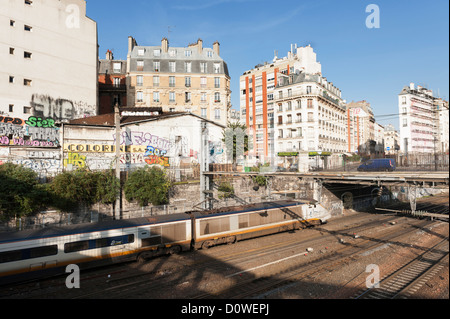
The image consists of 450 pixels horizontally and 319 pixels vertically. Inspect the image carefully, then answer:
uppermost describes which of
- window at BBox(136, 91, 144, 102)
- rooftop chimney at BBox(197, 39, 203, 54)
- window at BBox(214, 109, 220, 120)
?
rooftop chimney at BBox(197, 39, 203, 54)

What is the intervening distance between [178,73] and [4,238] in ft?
143

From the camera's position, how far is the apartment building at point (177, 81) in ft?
166

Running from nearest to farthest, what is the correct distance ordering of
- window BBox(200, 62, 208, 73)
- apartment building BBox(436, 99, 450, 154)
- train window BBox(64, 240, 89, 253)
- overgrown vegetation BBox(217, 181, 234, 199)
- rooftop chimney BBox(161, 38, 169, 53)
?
train window BBox(64, 240, 89, 253)
overgrown vegetation BBox(217, 181, 234, 199)
apartment building BBox(436, 99, 450, 154)
window BBox(200, 62, 208, 73)
rooftop chimney BBox(161, 38, 169, 53)

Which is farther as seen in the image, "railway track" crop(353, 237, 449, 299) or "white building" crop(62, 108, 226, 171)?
"white building" crop(62, 108, 226, 171)

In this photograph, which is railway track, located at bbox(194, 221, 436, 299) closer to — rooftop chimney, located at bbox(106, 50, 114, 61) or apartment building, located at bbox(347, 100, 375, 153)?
apartment building, located at bbox(347, 100, 375, 153)

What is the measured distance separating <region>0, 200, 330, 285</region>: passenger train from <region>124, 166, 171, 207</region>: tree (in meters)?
7.68

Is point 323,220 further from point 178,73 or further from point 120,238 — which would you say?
point 178,73

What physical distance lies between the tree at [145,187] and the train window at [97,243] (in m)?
9.55

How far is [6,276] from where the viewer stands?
12836 mm

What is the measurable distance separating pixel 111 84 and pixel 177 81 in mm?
13855

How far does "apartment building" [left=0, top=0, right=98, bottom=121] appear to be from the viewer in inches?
1284

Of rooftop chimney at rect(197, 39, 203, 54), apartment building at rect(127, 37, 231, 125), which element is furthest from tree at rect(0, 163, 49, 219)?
rooftop chimney at rect(197, 39, 203, 54)

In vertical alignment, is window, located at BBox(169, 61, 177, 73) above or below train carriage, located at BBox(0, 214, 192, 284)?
above
